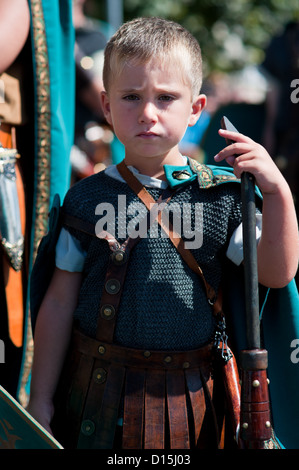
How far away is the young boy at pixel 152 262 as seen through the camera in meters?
1.78

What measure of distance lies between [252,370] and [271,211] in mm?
391

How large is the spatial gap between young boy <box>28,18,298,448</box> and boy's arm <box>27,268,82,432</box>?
0.4 inches

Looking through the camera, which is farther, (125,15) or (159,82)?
(125,15)

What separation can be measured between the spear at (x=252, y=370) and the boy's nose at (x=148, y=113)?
13.3 inches

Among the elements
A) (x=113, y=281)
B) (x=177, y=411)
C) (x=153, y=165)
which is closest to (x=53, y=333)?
(x=113, y=281)

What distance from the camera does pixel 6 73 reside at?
7.82 feet

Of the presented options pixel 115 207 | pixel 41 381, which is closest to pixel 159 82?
pixel 115 207

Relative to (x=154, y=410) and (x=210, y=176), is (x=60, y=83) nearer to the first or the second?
(x=210, y=176)

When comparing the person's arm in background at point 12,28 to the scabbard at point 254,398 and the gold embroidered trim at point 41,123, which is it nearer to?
the gold embroidered trim at point 41,123

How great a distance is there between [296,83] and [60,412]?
10.6 ft

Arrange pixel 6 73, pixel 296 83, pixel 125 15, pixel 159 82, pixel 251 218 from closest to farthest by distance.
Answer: pixel 251 218
pixel 159 82
pixel 6 73
pixel 296 83
pixel 125 15

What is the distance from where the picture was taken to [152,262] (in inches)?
71.4

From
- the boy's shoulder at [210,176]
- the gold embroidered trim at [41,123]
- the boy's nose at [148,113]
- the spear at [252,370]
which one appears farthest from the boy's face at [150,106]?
the gold embroidered trim at [41,123]
